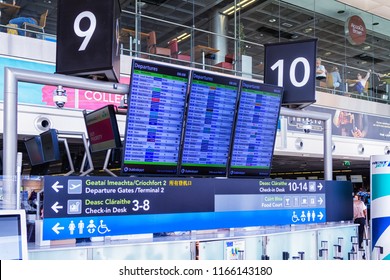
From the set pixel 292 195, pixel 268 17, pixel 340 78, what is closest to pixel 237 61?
pixel 268 17

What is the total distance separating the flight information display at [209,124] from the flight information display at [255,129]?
10 centimetres

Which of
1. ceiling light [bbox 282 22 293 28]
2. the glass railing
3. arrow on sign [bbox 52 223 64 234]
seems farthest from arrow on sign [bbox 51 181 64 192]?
ceiling light [bbox 282 22 293 28]

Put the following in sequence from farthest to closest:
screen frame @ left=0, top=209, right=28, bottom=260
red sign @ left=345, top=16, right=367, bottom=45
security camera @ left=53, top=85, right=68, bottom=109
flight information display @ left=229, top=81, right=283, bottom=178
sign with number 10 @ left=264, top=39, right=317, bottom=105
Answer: red sign @ left=345, top=16, right=367, bottom=45 → sign with number 10 @ left=264, top=39, right=317, bottom=105 → flight information display @ left=229, top=81, right=283, bottom=178 → security camera @ left=53, top=85, right=68, bottom=109 → screen frame @ left=0, top=209, right=28, bottom=260

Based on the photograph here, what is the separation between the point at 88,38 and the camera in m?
3.10

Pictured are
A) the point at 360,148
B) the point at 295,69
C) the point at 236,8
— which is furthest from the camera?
the point at 360,148

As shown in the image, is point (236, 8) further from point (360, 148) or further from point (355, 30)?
point (360, 148)

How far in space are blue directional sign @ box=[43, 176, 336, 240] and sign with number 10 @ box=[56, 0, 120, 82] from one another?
77cm

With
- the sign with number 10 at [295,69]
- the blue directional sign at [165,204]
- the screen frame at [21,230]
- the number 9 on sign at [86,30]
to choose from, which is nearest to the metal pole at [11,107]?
the number 9 on sign at [86,30]

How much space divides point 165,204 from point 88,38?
1.17 meters

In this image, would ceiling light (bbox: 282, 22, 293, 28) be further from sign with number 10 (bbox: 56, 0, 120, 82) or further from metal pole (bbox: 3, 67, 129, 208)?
metal pole (bbox: 3, 67, 129, 208)

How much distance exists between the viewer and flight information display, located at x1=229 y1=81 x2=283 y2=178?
3.89 m

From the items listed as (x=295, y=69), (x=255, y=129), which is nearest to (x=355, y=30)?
(x=295, y=69)
